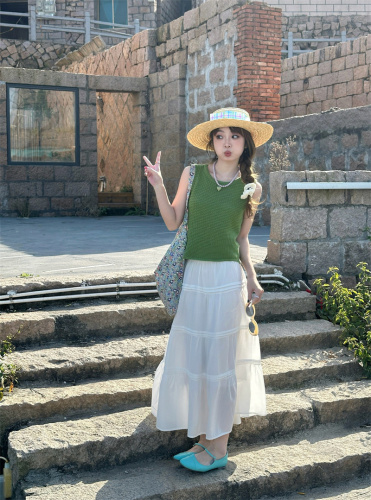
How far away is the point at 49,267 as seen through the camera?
217 inches

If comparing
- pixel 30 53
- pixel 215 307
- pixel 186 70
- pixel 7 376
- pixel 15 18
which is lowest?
pixel 7 376

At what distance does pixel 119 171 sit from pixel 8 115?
11.5 ft

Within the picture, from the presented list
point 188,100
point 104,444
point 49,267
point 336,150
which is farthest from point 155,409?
point 188,100

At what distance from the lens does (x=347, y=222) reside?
5465mm

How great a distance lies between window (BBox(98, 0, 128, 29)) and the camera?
2314cm

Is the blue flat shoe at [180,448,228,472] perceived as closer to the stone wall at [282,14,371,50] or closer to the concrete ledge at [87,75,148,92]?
the concrete ledge at [87,75,148,92]

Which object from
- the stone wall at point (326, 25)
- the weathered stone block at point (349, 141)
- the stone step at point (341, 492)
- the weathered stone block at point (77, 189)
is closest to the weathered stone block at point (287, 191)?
the stone step at point (341, 492)

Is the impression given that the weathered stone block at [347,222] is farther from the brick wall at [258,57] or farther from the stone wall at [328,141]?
the brick wall at [258,57]

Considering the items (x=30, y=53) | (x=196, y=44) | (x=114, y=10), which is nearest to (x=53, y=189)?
(x=196, y=44)

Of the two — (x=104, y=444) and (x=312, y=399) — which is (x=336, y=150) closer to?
(x=312, y=399)

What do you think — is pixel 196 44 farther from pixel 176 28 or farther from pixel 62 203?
pixel 62 203

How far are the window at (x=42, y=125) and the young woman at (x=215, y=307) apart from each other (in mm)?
8894

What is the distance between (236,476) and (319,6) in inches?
839

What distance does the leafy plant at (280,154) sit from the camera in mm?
8055
